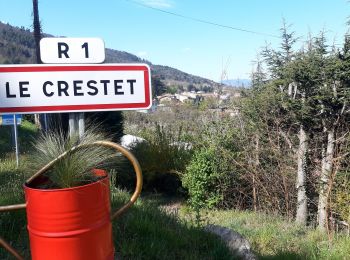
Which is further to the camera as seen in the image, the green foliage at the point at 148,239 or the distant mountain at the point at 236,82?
the distant mountain at the point at 236,82

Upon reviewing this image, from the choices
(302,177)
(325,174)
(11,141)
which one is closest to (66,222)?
(325,174)

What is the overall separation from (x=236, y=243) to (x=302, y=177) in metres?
3.44

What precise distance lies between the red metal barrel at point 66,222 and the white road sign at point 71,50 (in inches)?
45.4

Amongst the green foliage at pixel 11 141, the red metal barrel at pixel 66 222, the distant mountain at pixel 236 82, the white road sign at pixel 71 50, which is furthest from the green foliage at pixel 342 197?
the green foliage at pixel 11 141

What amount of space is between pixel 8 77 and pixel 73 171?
1036 millimetres

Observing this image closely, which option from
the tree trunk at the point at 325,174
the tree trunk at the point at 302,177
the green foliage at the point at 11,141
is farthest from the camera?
the green foliage at the point at 11,141

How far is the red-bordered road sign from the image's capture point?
260 cm

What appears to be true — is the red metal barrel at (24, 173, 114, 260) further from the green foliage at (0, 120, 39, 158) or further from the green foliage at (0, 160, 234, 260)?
the green foliage at (0, 120, 39, 158)

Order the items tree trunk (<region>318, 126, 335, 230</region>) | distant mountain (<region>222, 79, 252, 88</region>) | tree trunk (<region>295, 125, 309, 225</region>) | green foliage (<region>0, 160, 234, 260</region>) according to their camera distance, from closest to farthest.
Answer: green foliage (<region>0, 160, 234, 260</region>) < tree trunk (<region>318, 126, 335, 230</region>) < tree trunk (<region>295, 125, 309, 225</region>) < distant mountain (<region>222, 79, 252, 88</region>)

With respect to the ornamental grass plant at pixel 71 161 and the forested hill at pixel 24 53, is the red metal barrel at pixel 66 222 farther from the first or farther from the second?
the forested hill at pixel 24 53

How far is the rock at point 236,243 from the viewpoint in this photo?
317cm

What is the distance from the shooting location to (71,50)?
271 centimetres

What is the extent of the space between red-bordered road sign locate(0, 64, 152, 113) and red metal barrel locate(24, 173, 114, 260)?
94 cm

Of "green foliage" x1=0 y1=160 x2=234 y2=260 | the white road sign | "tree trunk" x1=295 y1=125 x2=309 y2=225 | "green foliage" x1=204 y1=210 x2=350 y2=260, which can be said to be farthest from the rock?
"tree trunk" x1=295 y1=125 x2=309 y2=225
